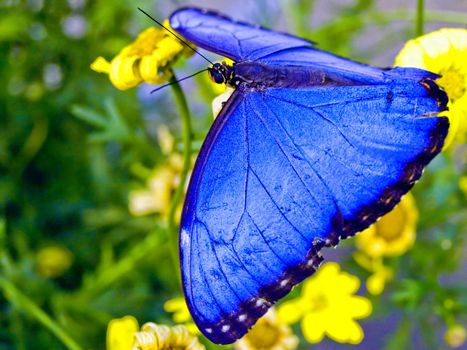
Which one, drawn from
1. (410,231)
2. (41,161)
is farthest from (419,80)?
(41,161)

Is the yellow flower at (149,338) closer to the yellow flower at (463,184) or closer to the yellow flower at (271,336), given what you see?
the yellow flower at (271,336)

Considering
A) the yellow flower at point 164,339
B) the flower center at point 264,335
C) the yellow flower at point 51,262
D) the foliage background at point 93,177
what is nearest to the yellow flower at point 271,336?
the flower center at point 264,335

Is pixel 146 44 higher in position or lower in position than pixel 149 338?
higher

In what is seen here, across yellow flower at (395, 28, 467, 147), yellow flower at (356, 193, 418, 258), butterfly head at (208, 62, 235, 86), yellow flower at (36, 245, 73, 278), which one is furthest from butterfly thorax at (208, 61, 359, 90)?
yellow flower at (36, 245, 73, 278)

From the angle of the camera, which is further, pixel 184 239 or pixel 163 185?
pixel 163 185

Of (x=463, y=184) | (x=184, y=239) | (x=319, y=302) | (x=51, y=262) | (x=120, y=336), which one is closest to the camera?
(x=184, y=239)

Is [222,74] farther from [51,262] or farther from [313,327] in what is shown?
[51,262]

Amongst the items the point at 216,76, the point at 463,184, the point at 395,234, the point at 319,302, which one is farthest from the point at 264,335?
the point at 216,76

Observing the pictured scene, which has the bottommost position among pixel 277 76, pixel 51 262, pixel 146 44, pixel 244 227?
pixel 244 227

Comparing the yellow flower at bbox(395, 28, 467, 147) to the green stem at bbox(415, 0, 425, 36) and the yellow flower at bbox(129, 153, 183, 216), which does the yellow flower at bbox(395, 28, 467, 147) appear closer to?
the green stem at bbox(415, 0, 425, 36)
